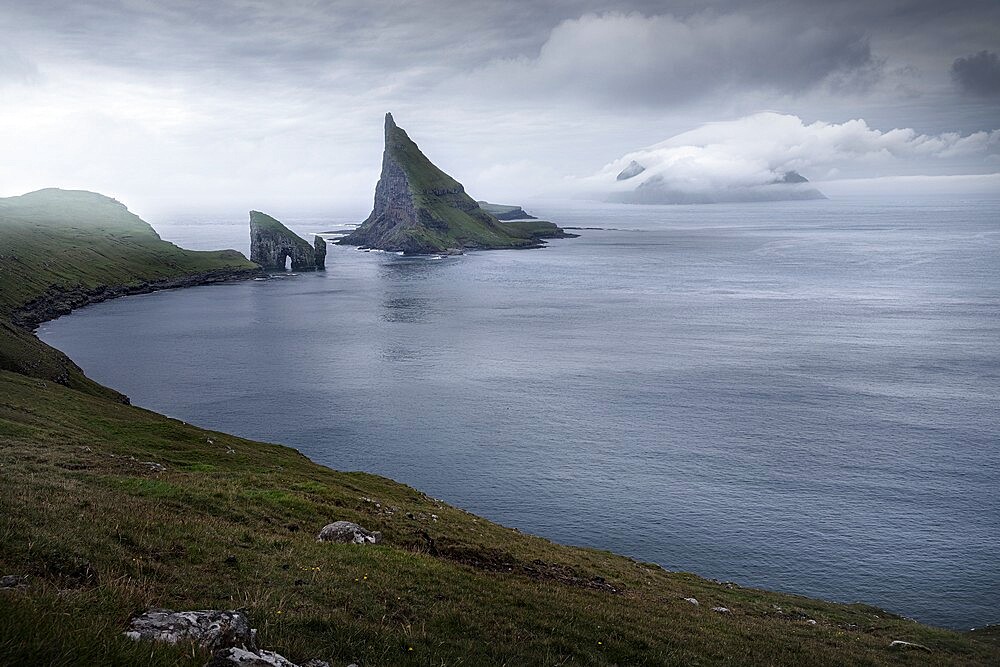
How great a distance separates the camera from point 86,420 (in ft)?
160

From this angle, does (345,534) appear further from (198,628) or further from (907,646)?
(907,646)

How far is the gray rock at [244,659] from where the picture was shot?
10781 millimetres

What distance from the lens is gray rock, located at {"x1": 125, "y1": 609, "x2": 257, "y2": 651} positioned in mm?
11656

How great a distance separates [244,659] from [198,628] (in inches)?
72.5

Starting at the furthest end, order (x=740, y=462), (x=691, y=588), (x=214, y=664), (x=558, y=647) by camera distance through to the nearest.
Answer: (x=740, y=462) → (x=691, y=588) → (x=558, y=647) → (x=214, y=664)

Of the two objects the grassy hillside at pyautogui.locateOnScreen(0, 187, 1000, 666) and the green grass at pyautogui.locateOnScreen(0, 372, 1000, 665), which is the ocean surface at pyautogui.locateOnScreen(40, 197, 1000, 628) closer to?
the grassy hillside at pyautogui.locateOnScreen(0, 187, 1000, 666)

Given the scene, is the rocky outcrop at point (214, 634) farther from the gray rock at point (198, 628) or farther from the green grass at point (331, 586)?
the green grass at point (331, 586)

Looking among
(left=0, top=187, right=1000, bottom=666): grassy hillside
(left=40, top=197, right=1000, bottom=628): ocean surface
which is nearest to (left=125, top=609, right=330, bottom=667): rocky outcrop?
(left=0, top=187, right=1000, bottom=666): grassy hillside

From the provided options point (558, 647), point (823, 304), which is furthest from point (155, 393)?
point (823, 304)

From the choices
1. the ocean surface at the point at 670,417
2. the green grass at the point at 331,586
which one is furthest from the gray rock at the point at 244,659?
the ocean surface at the point at 670,417

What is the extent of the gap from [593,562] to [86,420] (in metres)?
36.6

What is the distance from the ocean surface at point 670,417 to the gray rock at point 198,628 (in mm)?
50365

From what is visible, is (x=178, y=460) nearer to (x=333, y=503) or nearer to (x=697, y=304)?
(x=333, y=503)

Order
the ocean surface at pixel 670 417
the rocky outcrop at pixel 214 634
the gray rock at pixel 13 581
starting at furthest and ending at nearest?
the ocean surface at pixel 670 417
the gray rock at pixel 13 581
the rocky outcrop at pixel 214 634
